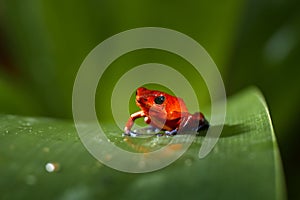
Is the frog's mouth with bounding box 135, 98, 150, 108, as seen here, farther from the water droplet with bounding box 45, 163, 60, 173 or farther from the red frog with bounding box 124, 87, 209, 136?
the water droplet with bounding box 45, 163, 60, 173

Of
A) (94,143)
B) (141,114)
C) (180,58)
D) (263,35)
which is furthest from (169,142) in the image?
(263,35)

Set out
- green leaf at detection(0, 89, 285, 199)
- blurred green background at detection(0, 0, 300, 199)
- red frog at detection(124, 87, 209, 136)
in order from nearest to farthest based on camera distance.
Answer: green leaf at detection(0, 89, 285, 199)
red frog at detection(124, 87, 209, 136)
blurred green background at detection(0, 0, 300, 199)

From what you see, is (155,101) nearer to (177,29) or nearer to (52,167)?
(52,167)

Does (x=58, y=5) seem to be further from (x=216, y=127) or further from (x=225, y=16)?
(x=216, y=127)

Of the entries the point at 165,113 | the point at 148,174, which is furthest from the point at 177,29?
the point at 148,174

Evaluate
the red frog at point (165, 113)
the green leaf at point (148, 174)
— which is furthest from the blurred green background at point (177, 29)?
the green leaf at point (148, 174)

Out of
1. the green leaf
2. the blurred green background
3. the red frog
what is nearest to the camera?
the green leaf

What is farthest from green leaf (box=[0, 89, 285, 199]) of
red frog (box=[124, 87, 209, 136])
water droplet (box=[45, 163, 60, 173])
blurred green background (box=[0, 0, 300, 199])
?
blurred green background (box=[0, 0, 300, 199])
